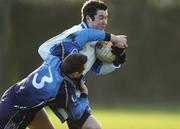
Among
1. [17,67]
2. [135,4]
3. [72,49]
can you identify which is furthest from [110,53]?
[135,4]

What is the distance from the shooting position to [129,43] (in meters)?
27.4

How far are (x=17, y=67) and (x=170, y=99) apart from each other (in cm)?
480

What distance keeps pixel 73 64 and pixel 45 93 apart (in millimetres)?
382

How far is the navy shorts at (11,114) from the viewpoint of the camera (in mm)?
8500

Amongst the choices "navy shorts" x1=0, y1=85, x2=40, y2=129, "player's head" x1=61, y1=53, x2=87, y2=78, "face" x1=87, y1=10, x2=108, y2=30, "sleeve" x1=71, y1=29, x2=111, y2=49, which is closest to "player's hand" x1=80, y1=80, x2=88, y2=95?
"player's head" x1=61, y1=53, x2=87, y2=78

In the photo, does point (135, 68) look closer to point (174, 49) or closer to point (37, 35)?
point (174, 49)

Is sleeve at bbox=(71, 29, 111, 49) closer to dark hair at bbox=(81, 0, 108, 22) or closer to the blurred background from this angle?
dark hair at bbox=(81, 0, 108, 22)

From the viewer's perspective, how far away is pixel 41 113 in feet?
29.2

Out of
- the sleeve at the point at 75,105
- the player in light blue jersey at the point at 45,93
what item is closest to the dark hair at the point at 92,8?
the player in light blue jersey at the point at 45,93

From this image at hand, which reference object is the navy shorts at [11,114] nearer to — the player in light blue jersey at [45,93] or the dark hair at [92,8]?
the player in light blue jersey at [45,93]

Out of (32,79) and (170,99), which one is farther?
(170,99)

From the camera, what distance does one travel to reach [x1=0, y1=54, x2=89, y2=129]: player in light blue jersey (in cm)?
848

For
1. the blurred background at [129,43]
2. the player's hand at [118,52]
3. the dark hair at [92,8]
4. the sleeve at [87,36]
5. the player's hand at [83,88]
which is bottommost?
the blurred background at [129,43]

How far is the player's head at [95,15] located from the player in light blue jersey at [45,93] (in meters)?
0.56
